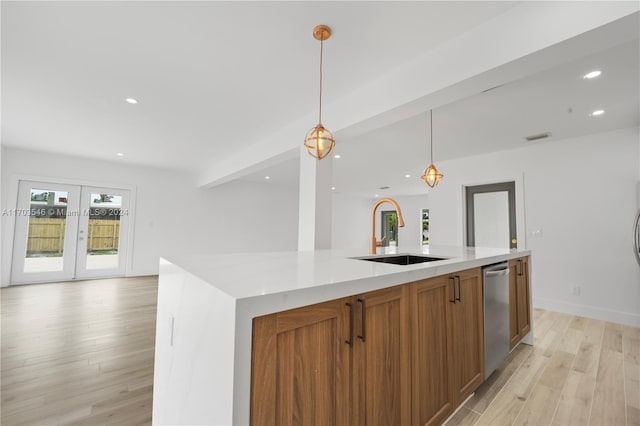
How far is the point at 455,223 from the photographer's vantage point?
16.2ft

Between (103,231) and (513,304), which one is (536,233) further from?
(103,231)

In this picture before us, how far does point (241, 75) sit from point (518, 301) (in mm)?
3212

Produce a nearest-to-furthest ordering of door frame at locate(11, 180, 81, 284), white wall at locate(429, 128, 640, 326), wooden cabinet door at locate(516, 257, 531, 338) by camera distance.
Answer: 1. wooden cabinet door at locate(516, 257, 531, 338)
2. white wall at locate(429, 128, 640, 326)
3. door frame at locate(11, 180, 81, 284)

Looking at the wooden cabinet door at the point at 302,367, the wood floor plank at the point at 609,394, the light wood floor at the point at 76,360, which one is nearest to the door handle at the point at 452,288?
the wooden cabinet door at the point at 302,367

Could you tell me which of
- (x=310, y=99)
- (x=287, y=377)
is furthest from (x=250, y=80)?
(x=287, y=377)

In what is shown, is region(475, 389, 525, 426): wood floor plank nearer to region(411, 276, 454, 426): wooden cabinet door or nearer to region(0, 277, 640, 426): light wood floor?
region(0, 277, 640, 426): light wood floor

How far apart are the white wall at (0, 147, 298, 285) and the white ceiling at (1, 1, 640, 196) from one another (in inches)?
36.4

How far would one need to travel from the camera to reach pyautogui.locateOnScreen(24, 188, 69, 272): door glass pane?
16.4 ft

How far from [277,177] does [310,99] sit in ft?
14.2

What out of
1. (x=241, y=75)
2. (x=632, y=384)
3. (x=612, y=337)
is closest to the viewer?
(x=632, y=384)

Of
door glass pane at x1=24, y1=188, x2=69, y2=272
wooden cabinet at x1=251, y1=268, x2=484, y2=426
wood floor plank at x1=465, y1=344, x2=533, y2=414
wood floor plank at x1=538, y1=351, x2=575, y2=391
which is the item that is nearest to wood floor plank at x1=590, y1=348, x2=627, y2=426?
wood floor plank at x1=538, y1=351, x2=575, y2=391

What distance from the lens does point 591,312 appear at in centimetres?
349

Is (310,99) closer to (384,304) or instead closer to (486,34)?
(486,34)

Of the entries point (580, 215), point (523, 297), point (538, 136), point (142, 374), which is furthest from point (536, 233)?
point (142, 374)
